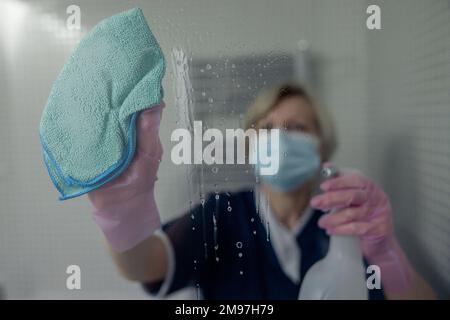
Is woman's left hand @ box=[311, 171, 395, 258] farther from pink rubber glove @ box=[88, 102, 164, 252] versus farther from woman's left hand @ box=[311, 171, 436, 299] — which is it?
pink rubber glove @ box=[88, 102, 164, 252]

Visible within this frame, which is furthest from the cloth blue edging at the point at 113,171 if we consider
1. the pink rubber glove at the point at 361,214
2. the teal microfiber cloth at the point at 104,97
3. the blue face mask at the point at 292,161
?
the pink rubber glove at the point at 361,214

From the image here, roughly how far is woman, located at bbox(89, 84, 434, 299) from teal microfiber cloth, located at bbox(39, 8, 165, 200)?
41 millimetres

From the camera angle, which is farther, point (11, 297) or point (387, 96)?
point (11, 297)

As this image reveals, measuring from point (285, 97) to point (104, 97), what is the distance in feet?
1.52

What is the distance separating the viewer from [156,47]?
125 centimetres

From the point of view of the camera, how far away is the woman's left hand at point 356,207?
1250 mm

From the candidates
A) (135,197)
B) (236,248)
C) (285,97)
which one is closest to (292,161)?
(285,97)

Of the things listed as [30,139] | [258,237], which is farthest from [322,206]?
[30,139]

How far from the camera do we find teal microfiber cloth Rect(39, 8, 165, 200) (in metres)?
1.22

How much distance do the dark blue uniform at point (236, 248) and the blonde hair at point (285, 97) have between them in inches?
7.5

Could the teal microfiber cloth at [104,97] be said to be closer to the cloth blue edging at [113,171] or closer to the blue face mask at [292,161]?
the cloth blue edging at [113,171]

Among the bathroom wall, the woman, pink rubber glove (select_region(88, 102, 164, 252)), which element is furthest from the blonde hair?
pink rubber glove (select_region(88, 102, 164, 252))

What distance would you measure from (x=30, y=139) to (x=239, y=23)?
0.64 m
